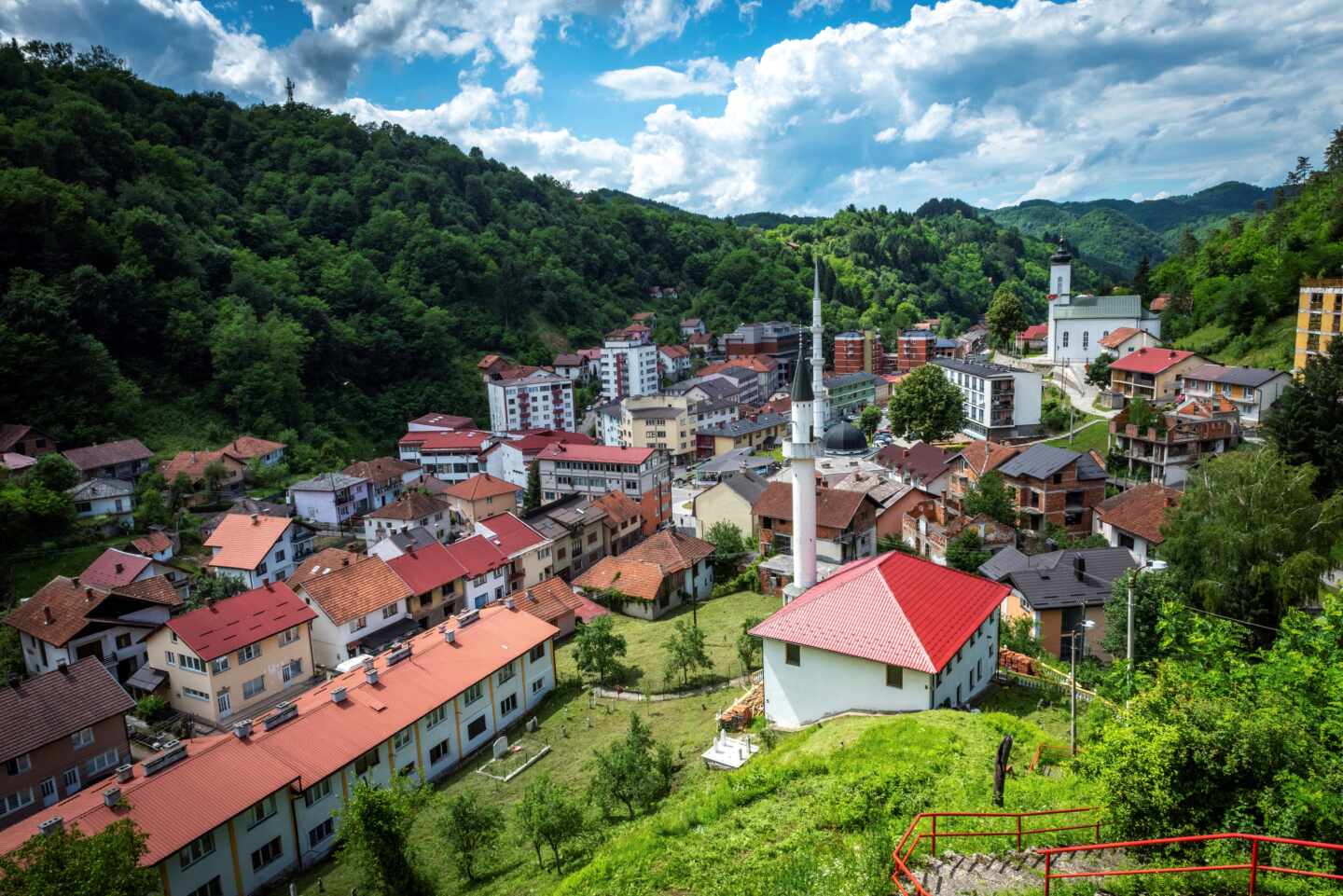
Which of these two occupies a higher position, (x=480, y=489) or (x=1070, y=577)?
(x=480, y=489)

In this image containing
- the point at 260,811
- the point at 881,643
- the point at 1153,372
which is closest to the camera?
the point at 881,643

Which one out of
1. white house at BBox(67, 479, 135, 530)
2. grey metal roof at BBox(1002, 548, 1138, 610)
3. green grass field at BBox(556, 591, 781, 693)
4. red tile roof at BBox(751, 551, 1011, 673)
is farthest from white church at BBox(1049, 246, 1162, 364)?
white house at BBox(67, 479, 135, 530)

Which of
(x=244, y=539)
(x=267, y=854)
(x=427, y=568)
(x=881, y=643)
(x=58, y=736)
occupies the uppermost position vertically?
(x=881, y=643)

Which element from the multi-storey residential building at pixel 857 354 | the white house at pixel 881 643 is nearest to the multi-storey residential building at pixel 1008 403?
the white house at pixel 881 643

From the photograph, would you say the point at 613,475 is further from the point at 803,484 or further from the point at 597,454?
the point at 803,484

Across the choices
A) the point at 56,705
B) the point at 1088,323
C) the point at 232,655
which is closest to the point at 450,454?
the point at 232,655

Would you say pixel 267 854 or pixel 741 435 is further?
pixel 741 435

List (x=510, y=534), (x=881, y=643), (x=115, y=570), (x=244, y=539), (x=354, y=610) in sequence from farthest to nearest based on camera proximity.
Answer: (x=510, y=534) < (x=244, y=539) < (x=115, y=570) < (x=354, y=610) < (x=881, y=643)

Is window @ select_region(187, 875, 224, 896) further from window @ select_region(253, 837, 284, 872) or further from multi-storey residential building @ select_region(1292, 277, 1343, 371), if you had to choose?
multi-storey residential building @ select_region(1292, 277, 1343, 371)
